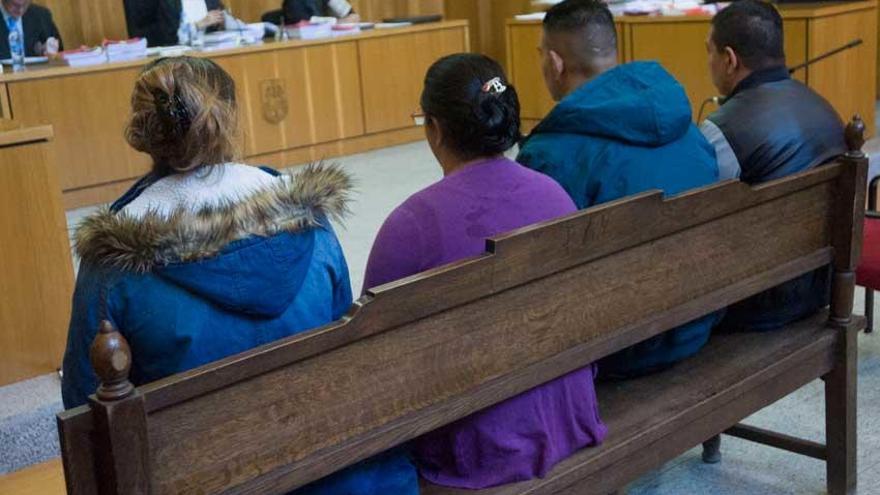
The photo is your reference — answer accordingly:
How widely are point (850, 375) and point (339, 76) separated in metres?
5.52

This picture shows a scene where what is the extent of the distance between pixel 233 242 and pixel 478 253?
17.9 inches

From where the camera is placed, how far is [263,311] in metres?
1.64

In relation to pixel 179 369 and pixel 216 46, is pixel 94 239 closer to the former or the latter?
pixel 179 369

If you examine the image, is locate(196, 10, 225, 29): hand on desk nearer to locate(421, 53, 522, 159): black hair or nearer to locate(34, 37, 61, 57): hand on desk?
locate(34, 37, 61, 57): hand on desk

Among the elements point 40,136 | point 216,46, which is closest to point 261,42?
point 216,46

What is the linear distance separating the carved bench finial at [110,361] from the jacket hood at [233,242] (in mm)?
244

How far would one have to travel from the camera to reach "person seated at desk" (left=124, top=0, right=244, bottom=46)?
7.44 meters

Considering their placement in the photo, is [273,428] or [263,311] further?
[263,311]

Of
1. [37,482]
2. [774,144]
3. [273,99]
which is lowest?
[37,482]

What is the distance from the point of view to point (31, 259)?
3459mm

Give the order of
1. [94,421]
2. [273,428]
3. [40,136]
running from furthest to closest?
[40,136] < [273,428] < [94,421]

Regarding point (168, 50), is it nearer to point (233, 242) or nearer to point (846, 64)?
point (846, 64)

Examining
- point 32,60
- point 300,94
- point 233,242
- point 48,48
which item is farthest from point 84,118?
point 233,242

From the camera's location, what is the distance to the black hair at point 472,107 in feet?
6.32
